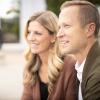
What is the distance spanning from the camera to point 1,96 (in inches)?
58.4

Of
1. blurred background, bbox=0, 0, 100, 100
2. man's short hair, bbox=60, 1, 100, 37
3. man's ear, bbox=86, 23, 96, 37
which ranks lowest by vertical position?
blurred background, bbox=0, 0, 100, 100

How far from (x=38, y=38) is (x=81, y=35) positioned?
0.19 meters

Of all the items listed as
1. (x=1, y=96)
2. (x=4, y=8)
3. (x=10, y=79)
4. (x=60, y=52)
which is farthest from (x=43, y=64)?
(x=10, y=79)

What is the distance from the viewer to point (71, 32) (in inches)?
37.4

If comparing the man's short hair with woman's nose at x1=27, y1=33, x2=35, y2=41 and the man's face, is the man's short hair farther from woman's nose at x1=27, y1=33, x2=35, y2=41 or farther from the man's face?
woman's nose at x1=27, y1=33, x2=35, y2=41

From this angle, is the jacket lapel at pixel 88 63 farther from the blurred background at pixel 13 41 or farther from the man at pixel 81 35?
the blurred background at pixel 13 41

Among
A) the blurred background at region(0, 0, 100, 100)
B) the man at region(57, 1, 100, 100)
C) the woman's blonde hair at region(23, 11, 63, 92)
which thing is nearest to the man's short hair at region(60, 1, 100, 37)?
the man at region(57, 1, 100, 100)

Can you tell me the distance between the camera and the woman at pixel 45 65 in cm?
105

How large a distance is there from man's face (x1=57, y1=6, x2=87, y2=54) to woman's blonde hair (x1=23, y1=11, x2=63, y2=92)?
0.35 feet

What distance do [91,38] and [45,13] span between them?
0.21 meters

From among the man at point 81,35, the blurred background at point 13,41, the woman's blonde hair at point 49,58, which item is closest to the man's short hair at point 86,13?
the man at point 81,35

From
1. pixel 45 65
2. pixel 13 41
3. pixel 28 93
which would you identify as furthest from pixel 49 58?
pixel 13 41

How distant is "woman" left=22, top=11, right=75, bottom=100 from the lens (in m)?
1.05

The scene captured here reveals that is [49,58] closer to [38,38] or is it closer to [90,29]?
[38,38]
